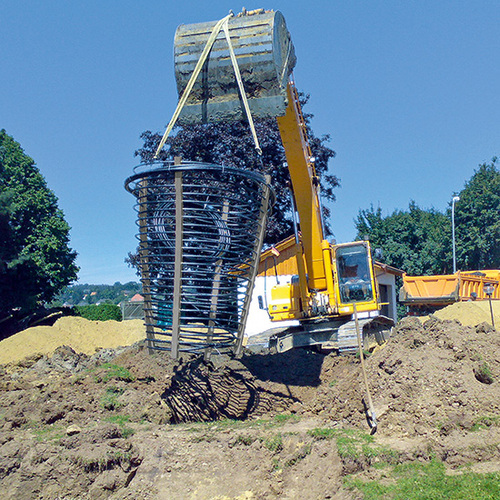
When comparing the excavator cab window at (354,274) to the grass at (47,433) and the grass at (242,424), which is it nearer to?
the grass at (242,424)

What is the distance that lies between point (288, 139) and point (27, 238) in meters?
21.5

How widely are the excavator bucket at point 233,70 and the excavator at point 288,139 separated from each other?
13 mm

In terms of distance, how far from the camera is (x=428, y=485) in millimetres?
5816

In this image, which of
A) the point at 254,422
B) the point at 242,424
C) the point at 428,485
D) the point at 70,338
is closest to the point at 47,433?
the point at 242,424

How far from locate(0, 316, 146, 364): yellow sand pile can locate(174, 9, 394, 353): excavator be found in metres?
8.80

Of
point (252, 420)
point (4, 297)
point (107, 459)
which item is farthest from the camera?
point (4, 297)

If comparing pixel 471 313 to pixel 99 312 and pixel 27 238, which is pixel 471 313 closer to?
pixel 99 312

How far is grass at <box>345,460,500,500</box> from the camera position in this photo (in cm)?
548

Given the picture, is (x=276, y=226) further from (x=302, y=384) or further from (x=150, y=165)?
(x=150, y=165)

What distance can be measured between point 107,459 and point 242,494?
1.76 meters

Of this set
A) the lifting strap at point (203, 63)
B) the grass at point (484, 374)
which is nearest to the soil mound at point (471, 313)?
the grass at point (484, 374)

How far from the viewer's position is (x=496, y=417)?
7.37 meters

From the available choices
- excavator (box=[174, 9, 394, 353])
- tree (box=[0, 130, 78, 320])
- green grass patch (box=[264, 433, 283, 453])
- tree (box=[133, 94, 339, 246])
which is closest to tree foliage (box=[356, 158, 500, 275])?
tree (box=[133, 94, 339, 246])

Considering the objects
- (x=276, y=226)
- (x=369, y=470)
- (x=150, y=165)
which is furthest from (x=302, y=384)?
(x=276, y=226)
